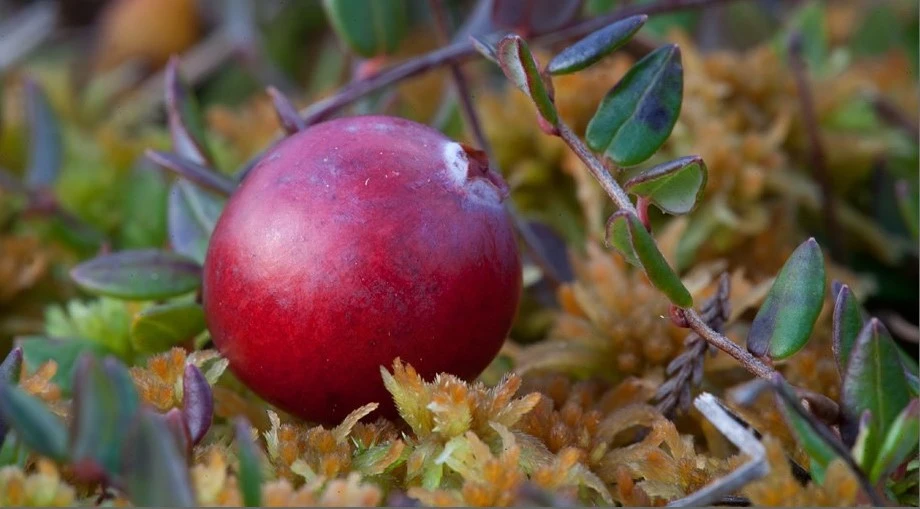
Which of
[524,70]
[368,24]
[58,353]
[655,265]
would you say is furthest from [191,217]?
[655,265]

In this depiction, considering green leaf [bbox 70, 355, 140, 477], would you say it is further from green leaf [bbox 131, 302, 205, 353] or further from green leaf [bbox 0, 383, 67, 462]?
green leaf [bbox 131, 302, 205, 353]

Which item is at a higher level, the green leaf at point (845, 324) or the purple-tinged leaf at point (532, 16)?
the purple-tinged leaf at point (532, 16)

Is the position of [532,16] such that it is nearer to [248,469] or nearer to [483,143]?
[483,143]

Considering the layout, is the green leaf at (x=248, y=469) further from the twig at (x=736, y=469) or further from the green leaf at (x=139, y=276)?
the green leaf at (x=139, y=276)

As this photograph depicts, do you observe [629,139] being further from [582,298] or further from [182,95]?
[182,95]

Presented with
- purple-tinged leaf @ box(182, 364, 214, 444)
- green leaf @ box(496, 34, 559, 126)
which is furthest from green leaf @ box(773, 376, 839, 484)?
purple-tinged leaf @ box(182, 364, 214, 444)

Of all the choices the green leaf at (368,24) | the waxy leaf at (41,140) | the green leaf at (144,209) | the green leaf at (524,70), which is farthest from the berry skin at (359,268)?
the waxy leaf at (41,140)
